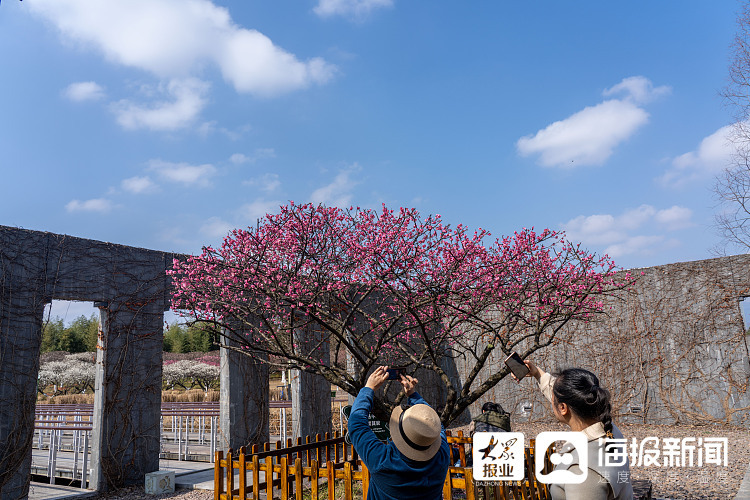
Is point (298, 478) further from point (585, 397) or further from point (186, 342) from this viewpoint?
point (186, 342)

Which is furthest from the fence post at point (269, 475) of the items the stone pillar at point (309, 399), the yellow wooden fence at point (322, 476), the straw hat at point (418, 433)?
the stone pillar at point (309, 399)

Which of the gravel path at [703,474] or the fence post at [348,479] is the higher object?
the fence post at [348,479]

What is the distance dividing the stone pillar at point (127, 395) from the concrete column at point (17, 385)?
88cm

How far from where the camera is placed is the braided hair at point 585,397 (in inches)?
73.8

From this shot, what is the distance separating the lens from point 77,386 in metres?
29.1

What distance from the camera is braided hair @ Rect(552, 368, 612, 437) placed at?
6.15 ft

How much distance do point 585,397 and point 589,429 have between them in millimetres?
113

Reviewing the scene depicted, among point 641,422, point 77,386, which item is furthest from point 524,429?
point 77,386

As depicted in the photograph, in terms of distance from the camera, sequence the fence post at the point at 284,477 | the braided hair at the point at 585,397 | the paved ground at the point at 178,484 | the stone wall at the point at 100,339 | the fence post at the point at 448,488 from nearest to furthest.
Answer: the braided hair at the point at 585,397 < the fence post at the point at 448,488 < the fence post at the point at 284,477 < the stone wall at the point at 100,339 < the paved ground at the point at 178,484

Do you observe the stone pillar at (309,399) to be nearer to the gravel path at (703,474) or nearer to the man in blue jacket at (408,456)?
the gravel path at (703,474)

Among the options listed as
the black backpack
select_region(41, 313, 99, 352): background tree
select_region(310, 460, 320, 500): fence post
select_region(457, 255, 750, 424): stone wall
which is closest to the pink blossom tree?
the black backpack

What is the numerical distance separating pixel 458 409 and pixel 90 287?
547 cm

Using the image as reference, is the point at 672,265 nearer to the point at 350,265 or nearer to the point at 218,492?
the point at 350,265

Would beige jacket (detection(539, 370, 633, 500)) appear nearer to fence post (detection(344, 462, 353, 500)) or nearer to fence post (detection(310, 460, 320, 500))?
fence post (detection(344, 462, 353, 500))
